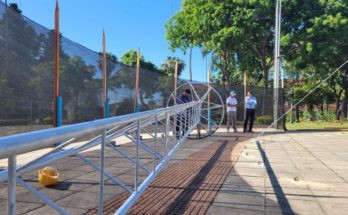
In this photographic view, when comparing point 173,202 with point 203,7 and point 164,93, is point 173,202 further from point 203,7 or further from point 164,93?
point 203,7

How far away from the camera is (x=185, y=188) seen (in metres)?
5.52

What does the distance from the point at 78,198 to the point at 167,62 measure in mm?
55781

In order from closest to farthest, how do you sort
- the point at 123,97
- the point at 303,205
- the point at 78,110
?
1. the point at 303,205
2. the point at 78,110
3. the point at 123,97

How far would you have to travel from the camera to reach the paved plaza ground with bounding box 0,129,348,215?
451cm

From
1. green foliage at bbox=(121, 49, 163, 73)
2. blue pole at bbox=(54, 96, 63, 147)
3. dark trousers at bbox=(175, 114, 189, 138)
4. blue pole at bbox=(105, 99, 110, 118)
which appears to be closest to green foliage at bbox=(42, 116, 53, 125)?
blue pole at bbox=(54, 96, 63, 147)

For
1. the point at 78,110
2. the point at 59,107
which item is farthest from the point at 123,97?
the point at 59,107

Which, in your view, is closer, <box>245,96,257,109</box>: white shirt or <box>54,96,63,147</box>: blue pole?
<box>54,96,63,147</box>: blue pole

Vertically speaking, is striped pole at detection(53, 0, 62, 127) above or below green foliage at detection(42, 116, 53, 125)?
above

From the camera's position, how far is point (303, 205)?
186 inches

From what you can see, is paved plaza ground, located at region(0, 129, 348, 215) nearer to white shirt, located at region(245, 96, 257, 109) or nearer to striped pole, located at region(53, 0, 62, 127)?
striped pole, located at region(53, 0, 62, 127)

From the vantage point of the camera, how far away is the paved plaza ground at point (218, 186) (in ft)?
14.8

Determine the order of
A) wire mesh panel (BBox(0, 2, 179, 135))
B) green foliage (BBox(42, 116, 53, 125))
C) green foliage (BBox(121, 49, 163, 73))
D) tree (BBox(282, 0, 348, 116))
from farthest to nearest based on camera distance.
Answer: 1. green foliage (BBox(121, 49, 163, 73))
2. tree (BBox(282, 0, 348, 116))
3. green foliage (BBox(42, 116, 53, 125))
4. wire mesh panel (BBox(0, 2, 179, 135))

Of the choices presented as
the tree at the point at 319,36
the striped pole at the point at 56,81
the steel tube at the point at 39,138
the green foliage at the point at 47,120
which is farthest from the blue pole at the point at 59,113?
the tree at the point at 319,36

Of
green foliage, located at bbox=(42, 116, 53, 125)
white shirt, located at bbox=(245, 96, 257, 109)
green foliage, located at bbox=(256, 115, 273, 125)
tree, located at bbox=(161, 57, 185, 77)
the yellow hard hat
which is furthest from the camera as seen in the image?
tree, located at bbox=(161, 57, 185, 77)
